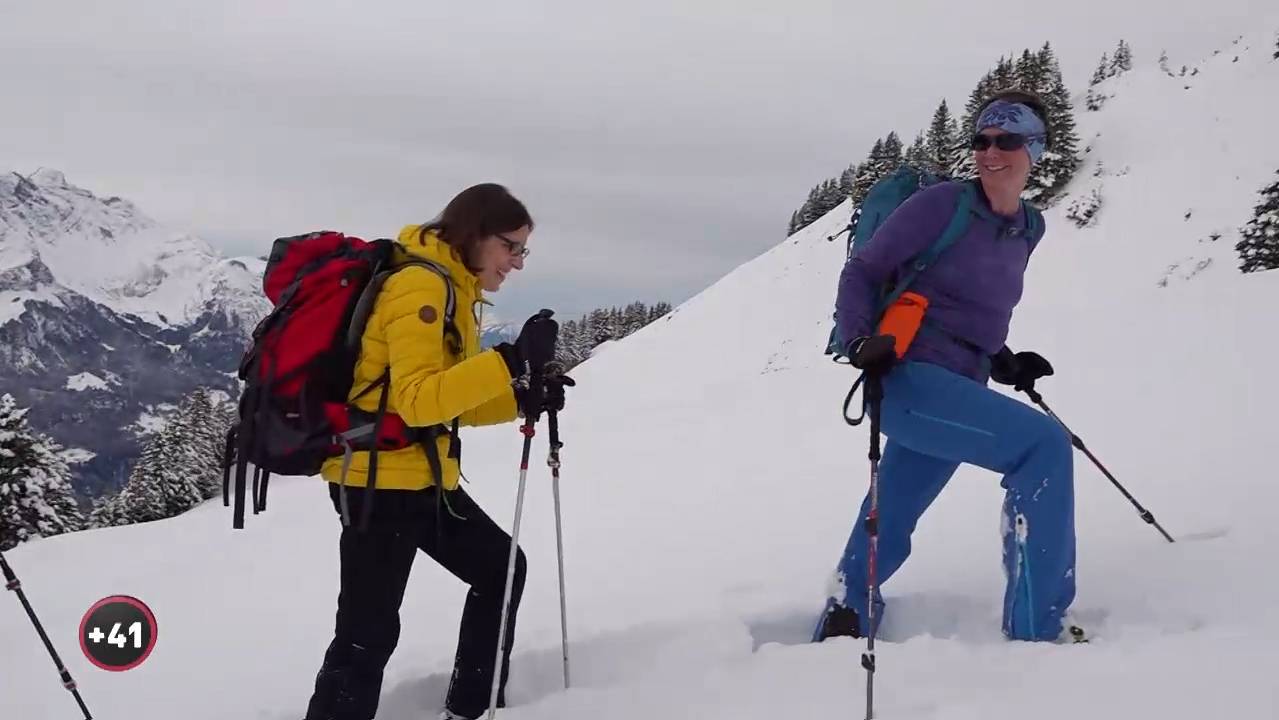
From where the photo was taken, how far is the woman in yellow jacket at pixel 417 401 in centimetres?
281

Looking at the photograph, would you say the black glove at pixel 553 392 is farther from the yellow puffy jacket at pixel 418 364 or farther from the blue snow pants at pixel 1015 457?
the blue snow pants at pixel 1015 457

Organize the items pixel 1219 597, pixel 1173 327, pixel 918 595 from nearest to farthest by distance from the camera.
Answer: pixel 1219 597 → pixel 918 595 → pixel 1173 327

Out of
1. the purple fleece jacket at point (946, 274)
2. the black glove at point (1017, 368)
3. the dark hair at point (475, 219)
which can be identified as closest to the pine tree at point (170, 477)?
the dark hair at point (475, 219)

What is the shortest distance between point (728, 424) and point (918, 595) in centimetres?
863

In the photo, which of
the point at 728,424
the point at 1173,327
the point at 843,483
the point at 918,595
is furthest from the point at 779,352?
the point at 918,595

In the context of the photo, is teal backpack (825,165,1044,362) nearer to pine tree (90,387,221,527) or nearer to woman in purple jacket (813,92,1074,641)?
woman in purple jacket (813,92,1074,641)

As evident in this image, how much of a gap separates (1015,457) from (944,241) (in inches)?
38.0

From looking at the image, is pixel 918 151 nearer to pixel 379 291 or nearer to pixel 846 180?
pixel 846 180

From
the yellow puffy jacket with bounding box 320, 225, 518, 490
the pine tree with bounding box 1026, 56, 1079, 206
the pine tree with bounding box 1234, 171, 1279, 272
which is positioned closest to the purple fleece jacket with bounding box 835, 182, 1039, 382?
the yellow puffy jacket with bounding box 320, 225, 518, 490

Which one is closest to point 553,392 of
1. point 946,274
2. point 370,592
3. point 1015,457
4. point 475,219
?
point 475,219

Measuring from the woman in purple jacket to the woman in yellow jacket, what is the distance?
4.79ft

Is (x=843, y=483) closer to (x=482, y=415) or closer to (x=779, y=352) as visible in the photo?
(x=482, y=415)

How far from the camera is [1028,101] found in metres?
3.57

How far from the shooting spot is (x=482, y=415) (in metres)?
3.65
